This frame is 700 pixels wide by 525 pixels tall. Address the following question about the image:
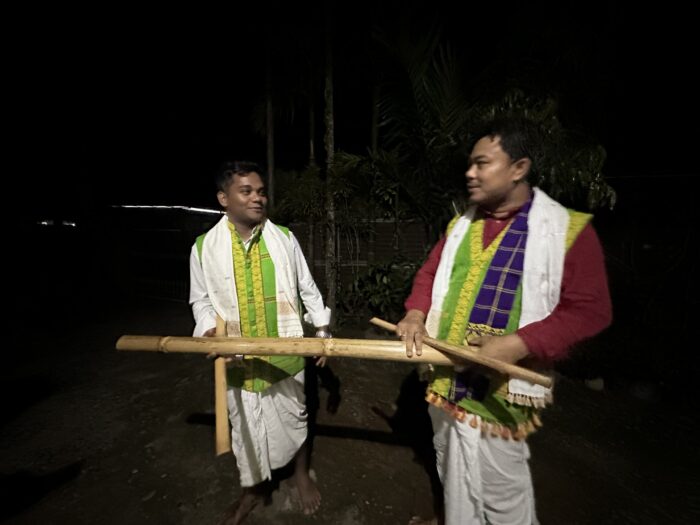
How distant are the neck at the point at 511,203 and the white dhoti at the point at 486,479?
1044 millimetres

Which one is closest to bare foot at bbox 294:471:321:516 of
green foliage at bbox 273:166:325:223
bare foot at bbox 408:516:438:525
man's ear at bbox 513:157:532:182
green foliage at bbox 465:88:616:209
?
bare foot at bbox 408:516:438:525

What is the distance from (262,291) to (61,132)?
919 cm

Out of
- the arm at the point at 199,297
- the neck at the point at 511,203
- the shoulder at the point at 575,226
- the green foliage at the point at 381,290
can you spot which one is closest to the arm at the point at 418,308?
the neck at the point at 511,203

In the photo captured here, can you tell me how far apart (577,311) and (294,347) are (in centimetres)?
123

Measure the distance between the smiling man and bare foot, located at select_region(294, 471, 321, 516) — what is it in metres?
0.37

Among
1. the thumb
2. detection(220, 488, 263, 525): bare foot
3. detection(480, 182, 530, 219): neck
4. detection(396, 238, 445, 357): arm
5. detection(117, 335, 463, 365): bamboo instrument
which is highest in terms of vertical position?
detection(480, 182, 530, 219): neck

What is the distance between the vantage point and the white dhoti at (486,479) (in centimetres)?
156

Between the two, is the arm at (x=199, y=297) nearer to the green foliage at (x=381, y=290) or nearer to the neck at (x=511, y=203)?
the neck at (x=511, y=203)

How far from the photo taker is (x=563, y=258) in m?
1.40

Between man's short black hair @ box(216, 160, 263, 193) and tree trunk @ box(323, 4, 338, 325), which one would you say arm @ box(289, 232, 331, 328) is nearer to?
man's short black hair @ box(216, 160, 263, 193)

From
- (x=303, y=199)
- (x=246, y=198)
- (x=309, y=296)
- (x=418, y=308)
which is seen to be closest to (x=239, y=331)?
(x=309, y=296)

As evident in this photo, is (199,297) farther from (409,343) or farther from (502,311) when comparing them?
(502,311)

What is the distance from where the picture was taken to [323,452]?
114 inches

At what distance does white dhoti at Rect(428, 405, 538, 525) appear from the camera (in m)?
1.56
